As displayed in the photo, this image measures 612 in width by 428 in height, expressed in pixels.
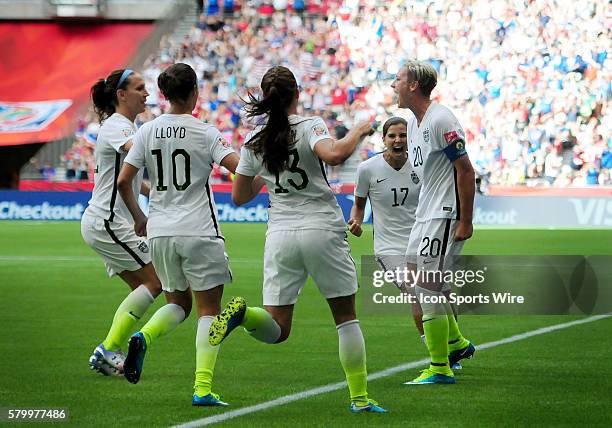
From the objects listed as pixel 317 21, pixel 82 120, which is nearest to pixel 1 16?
pixel 82 120

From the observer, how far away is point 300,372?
30.9 ft

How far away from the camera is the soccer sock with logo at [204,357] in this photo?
7.48 m

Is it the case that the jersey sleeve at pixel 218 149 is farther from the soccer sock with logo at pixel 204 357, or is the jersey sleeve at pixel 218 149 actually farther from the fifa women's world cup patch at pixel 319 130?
the soccer sock with logo at pixel 204 357

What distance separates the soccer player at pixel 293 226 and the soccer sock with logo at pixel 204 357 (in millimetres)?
350

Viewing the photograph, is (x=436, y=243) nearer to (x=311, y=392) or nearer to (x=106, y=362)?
(x=311, y=392)

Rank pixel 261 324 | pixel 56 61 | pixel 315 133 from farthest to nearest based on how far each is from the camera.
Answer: pixel 56 61
pixel 261 324
pixel 315 133

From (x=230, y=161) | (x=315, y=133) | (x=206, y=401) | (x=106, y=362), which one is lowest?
(x=106, y=362)

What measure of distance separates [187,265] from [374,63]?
29.3 meters

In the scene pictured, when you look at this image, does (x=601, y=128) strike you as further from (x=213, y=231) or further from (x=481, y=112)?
(x=213, y=231)

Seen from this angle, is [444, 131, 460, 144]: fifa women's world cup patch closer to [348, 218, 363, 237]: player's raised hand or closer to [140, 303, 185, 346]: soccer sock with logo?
[348, 218, 363, 237]: player's raised hand

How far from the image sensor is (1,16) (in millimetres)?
43125

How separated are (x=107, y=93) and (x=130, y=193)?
151 cm

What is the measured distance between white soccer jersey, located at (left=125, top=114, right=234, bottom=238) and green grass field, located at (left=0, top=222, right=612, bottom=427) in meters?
1.19

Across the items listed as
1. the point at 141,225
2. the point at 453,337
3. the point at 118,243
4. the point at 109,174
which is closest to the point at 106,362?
the point at 118,243
